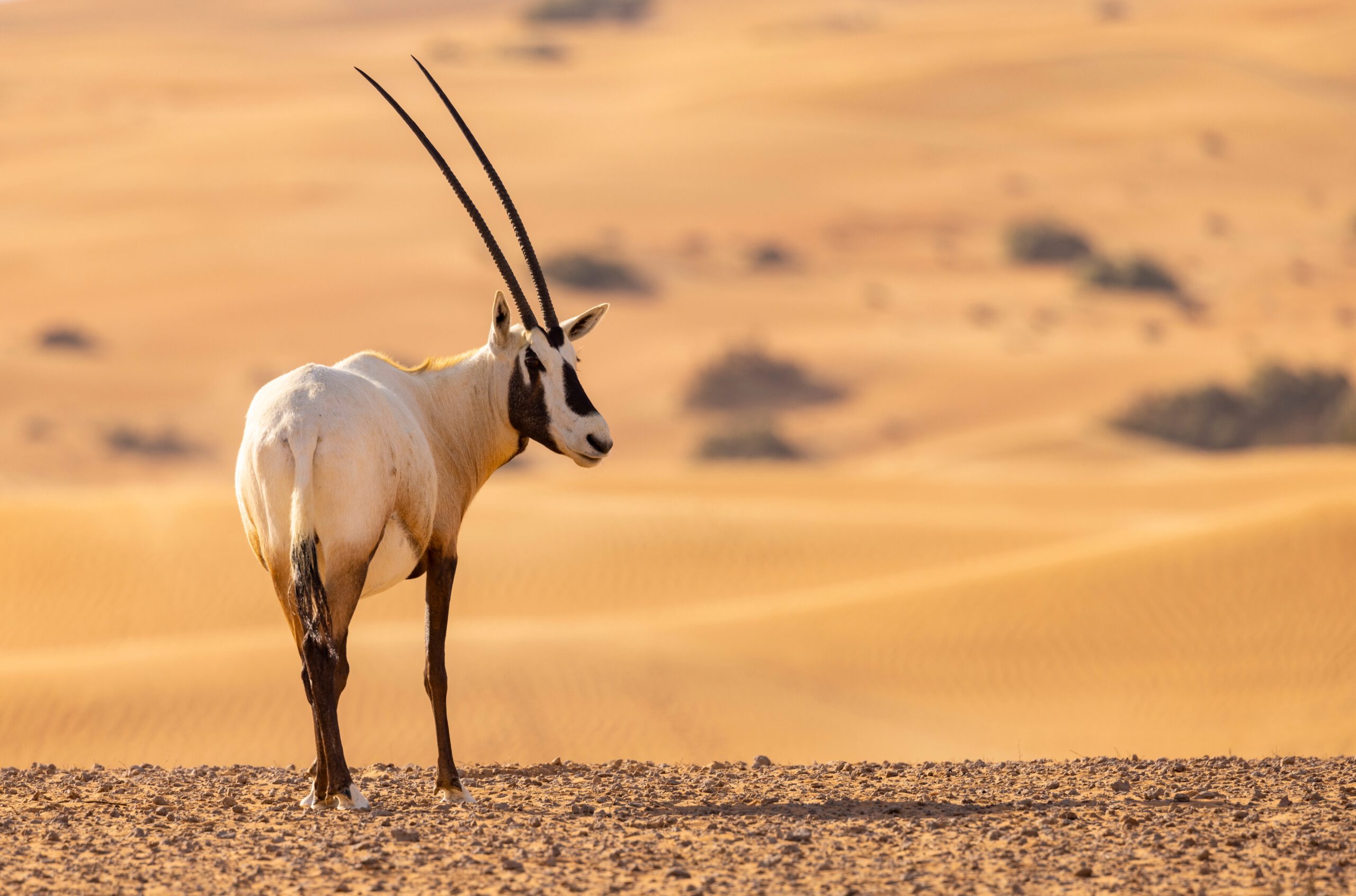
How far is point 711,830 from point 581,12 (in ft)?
356

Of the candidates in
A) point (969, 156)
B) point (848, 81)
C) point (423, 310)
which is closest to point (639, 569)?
point (423, 310)

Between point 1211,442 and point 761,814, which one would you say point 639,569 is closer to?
point 761,814

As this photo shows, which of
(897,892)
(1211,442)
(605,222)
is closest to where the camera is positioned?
(897,892)

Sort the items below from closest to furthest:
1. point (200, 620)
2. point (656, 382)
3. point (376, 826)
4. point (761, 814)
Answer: point (376, 826), point (761, 814), point (200, 620), point (656, 382)

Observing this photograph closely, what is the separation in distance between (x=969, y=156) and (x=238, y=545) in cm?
4955

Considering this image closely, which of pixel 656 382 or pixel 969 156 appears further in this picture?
pixel 969 156

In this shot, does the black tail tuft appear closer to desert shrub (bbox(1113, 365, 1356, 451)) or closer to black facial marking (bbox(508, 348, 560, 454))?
black facial marking (bbox(508, 348, 560, 454))

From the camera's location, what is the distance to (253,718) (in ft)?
55.0

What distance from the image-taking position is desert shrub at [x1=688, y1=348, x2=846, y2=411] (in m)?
45.3

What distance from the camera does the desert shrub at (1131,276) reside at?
2083 inches

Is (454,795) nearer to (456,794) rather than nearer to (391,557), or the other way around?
(456,794)

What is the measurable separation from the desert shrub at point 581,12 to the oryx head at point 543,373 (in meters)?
105

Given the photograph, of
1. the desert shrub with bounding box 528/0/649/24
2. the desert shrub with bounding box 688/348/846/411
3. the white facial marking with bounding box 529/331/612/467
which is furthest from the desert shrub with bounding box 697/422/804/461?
the desert shrub with bounding box 528/0/649/24

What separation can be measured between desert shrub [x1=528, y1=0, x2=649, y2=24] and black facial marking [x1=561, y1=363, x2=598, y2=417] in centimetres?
10538
